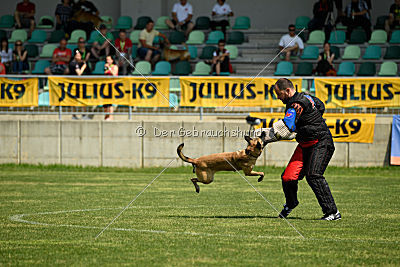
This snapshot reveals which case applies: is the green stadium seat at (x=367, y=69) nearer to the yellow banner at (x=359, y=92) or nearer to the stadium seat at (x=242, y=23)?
the yellow banner at (x=359, y=92)

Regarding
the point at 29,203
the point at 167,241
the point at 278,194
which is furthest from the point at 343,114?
the point at 167,241

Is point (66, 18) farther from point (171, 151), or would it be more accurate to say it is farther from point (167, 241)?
point (167, 241)

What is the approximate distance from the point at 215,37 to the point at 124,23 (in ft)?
13.4

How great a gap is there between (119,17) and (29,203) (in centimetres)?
1805

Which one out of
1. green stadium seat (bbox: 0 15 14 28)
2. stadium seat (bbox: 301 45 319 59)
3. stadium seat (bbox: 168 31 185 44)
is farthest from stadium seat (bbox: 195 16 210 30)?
green stadium seat (bbox: 0 15 14 28)

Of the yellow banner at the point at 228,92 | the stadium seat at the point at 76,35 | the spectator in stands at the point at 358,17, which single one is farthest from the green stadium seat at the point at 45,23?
the spectator in stands at the point at 358,17

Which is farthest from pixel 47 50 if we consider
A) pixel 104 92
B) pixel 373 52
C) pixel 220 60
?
pixel 373 52

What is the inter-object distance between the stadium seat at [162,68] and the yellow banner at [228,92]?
3.81 metres

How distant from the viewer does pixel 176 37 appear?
82.5 ft

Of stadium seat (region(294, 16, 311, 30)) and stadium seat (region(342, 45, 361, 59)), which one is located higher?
stadium seat (region(294, 16, 311, 30))

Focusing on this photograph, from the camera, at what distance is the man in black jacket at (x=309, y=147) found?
31.0 ft

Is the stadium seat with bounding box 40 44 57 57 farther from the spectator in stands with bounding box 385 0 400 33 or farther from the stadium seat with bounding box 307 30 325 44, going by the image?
the spectator in stands with bounding box 385 0 400 33

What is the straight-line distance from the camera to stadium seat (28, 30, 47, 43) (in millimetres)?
26258

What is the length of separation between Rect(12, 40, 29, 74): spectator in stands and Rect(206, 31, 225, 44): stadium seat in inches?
238
